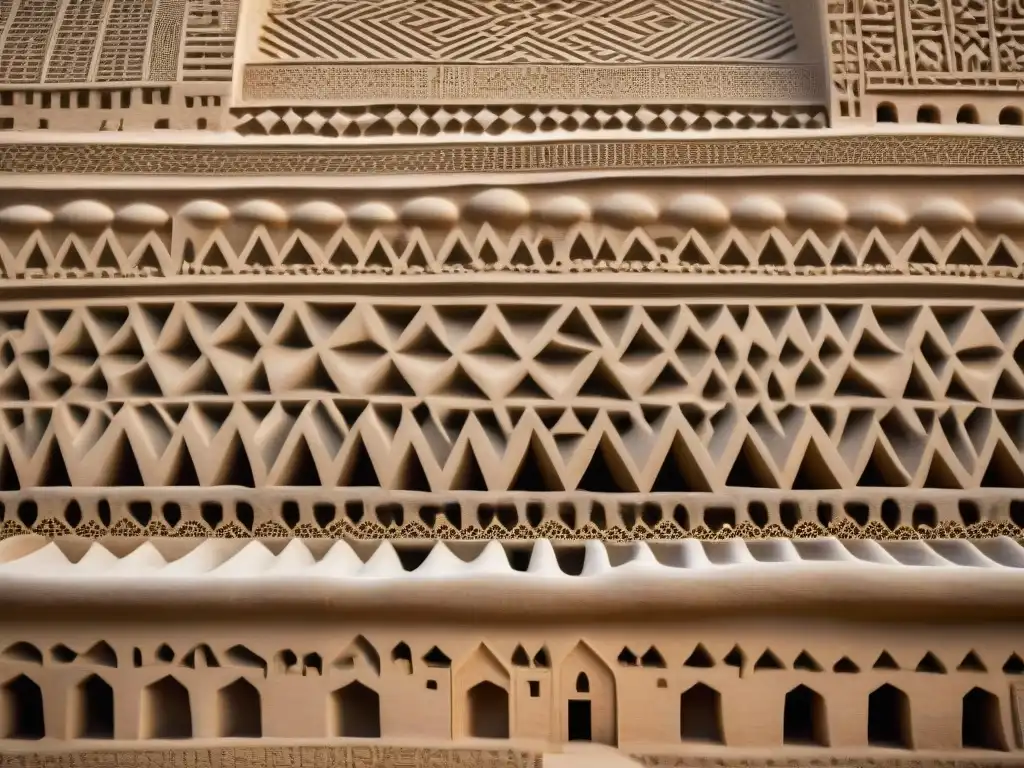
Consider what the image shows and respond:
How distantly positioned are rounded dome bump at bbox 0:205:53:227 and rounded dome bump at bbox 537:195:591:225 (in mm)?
1548

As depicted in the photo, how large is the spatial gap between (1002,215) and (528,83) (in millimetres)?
1630

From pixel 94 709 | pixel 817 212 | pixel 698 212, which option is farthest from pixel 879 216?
pixel 94 709

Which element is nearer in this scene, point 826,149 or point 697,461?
point 697,461

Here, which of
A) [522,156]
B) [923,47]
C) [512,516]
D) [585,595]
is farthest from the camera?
[923,47]

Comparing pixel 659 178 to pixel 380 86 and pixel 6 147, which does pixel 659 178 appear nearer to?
pixel 380 86

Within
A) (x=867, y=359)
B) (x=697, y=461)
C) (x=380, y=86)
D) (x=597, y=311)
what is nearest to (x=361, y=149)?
A: (x=380, y=86)

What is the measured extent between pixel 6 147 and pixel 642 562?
7.89 ft

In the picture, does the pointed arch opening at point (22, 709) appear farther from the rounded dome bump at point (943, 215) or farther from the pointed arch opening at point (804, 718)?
the rounded dome bump at point (943, 215)

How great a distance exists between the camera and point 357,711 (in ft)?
6.75

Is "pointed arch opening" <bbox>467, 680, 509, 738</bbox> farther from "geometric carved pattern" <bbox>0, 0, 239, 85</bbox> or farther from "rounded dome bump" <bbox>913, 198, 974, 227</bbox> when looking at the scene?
"geometric carved pattern" <bbox>0, 0, 239, 85</bbox>

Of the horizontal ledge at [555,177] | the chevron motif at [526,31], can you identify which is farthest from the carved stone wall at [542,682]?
the chevron motif at [526,31]

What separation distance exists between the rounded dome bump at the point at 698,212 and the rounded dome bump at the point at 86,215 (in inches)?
69.0

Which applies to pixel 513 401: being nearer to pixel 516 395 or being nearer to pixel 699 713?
pixel 516 395

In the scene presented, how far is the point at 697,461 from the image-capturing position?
7.55 ft
